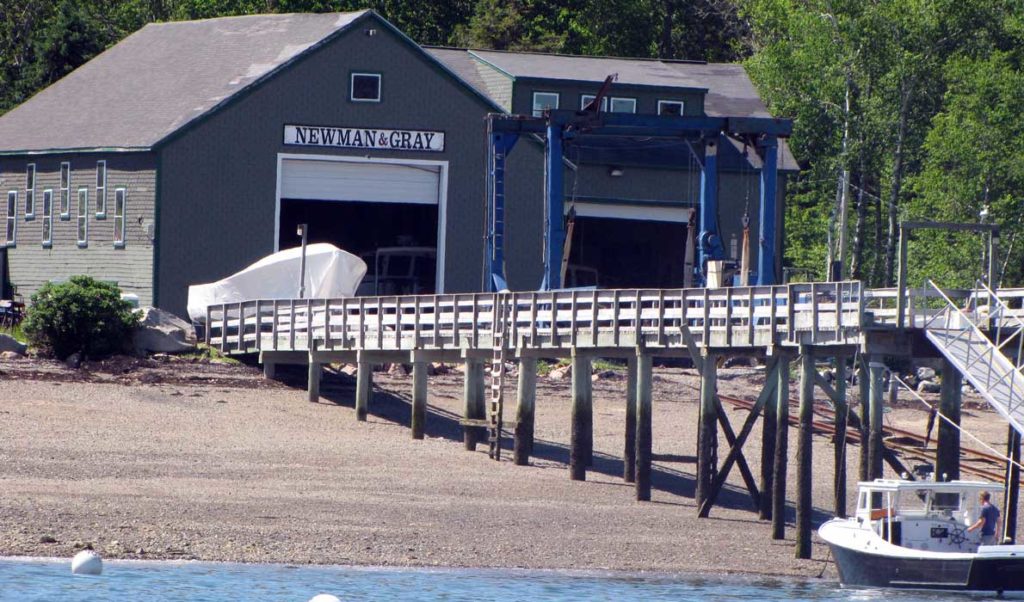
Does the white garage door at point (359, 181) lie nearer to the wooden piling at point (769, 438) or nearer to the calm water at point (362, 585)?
the wooden piling at point (769, 438)

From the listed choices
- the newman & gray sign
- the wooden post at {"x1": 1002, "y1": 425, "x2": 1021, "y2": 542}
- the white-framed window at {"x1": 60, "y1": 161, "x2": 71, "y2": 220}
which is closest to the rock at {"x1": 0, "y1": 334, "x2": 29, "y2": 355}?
the white-framed window at {"x1": 60, "y1": 161, "x2": 71, "y2": 220}

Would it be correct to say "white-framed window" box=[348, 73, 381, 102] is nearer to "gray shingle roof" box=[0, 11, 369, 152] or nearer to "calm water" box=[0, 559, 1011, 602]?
"gray shingle roof" box=[0, 11, 369, 152]

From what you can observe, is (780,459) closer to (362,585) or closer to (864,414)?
(864,414)

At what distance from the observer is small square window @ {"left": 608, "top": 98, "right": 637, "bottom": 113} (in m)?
53.3

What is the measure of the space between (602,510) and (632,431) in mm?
3864

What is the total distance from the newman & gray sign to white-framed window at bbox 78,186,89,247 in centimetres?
601

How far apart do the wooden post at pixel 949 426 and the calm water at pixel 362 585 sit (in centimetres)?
318

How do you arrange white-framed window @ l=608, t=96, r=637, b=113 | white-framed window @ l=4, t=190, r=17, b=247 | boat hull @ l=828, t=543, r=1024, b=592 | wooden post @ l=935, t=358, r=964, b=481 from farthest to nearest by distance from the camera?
white-framed window @ l=608, t=96, r=637, b=113, white-framed window @ l=4, t=190, r=17, b=247, wooden post @ l=935, t=358, r=964, b=481, boat hull @ l=828, t=543, r=1024, b=592

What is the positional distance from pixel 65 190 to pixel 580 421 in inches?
867

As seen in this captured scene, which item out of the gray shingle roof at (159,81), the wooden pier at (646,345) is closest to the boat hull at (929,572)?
the wooden pier at (646,345)

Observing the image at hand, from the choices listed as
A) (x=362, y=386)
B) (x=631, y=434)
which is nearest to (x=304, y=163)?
(x=362, y=386)

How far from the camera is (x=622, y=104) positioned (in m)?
53.5

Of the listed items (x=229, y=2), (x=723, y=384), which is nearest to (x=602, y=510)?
(x=723, y=384)

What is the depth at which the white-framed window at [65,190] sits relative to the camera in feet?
162
